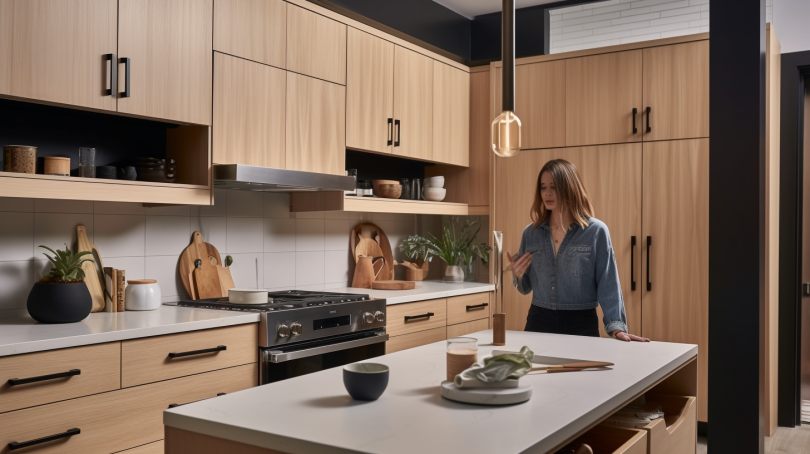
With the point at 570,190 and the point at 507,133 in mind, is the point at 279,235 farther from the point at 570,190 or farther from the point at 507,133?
the point at 507,133

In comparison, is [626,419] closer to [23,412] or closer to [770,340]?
[23,412]

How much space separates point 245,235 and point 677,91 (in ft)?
8.96

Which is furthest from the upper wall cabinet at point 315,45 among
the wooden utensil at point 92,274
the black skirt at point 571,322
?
the black skirt at point 571,322

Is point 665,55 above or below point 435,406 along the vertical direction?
above

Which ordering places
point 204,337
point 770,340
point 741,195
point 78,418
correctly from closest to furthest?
1. point 741,195
2. point 78,418
3. point 204,337
4. point 770,340

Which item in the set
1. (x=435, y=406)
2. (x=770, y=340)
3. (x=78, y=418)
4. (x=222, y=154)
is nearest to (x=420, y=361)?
(x=435, y=406)

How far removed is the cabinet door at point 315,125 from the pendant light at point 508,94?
1795 millimetres

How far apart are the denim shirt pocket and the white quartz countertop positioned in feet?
3.73

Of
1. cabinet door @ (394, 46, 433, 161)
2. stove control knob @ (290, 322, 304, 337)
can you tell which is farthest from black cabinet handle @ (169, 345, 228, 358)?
cabinet door @ (394, 46, 433, 161)

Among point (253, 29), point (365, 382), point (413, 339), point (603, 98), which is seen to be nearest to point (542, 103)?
point (603, 98)

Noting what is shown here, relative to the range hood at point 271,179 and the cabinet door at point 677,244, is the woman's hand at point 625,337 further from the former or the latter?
the cabinet door at point 677,244

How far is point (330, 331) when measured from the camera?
3492 millimetres

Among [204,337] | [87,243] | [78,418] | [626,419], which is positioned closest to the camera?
[626,419]

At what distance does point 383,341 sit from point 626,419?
189 centimetres
